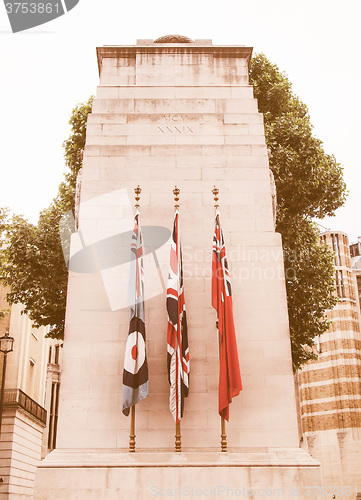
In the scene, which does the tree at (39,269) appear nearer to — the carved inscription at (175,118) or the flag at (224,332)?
the carved inscription at (175,118)

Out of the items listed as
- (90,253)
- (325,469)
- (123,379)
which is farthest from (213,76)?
(325,469)

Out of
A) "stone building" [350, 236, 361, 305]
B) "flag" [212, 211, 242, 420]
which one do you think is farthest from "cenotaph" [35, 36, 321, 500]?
"stone building" [350, 236, 361, 305]

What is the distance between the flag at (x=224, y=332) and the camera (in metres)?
11.2

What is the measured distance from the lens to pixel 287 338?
12.5 metres

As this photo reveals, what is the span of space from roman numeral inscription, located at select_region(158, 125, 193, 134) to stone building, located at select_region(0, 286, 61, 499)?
665 inches

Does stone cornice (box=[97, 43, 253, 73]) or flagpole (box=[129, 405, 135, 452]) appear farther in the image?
stone cornice (box=[97, 43, 253, 73])

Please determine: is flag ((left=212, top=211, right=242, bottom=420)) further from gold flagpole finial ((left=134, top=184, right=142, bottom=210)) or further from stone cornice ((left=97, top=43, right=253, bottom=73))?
stone cornice ((left=97, top=43, right=253, bottom=73))

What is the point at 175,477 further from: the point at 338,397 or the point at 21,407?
the point at 338,397

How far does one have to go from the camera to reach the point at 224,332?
37.7 feet

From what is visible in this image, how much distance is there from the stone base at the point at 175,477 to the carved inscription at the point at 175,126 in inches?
327

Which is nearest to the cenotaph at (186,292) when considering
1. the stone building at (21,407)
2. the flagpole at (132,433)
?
the flagpole at (132,433)

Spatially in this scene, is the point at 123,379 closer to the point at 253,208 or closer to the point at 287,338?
the point at 287,338

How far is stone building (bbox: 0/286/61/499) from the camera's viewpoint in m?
30.7

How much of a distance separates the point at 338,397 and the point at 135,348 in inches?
1739
